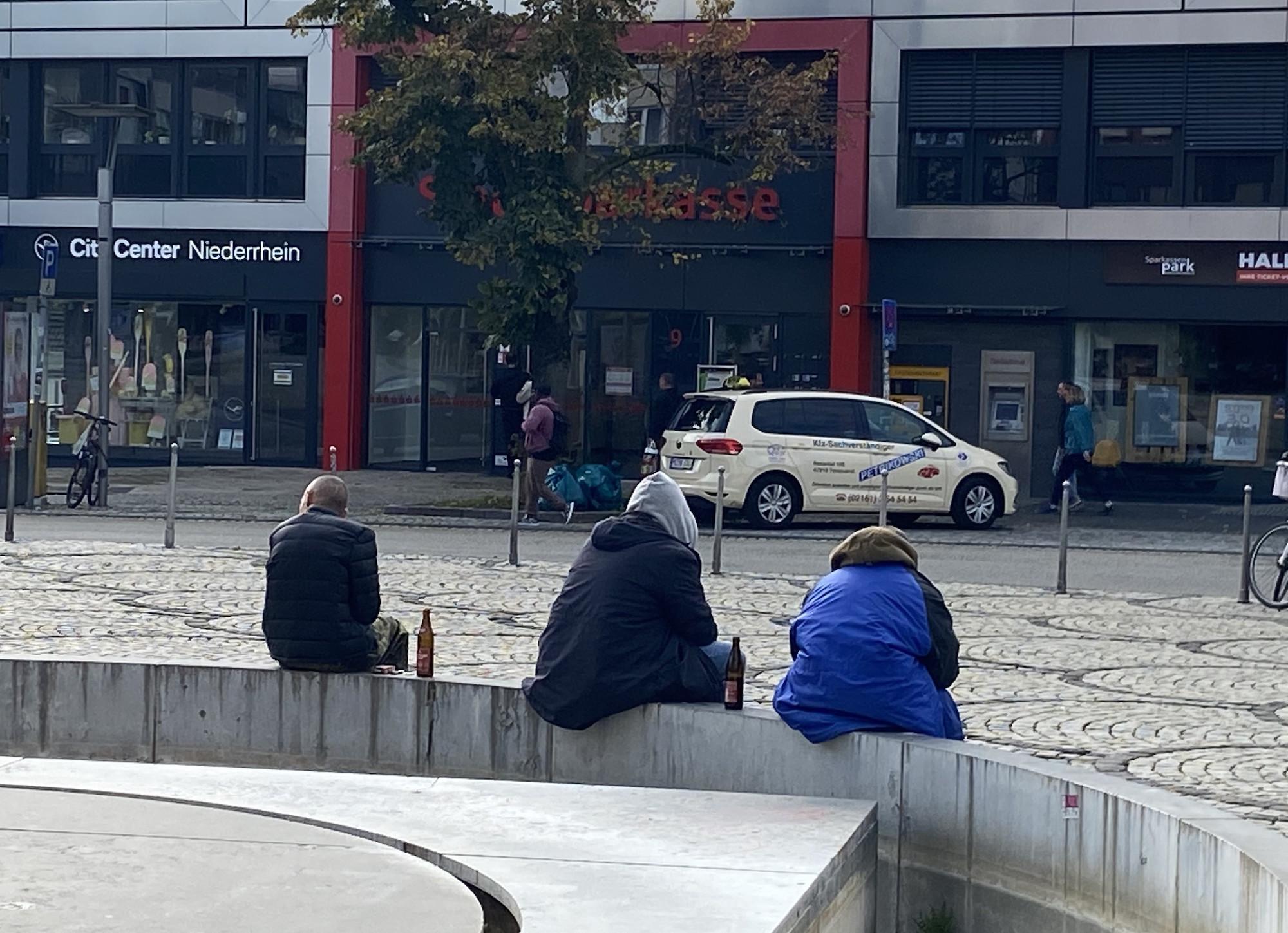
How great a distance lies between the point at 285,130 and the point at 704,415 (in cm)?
1137

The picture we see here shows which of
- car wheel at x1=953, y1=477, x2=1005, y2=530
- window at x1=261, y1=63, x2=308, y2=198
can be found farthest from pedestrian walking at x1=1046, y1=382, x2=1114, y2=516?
window at x1=261, y1=63, x2=308, y2=198

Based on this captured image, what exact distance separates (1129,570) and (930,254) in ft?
35.5

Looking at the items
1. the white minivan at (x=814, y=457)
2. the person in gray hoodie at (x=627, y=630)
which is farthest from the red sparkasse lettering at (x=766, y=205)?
the person in gray hoodie at (x=627, y=630)

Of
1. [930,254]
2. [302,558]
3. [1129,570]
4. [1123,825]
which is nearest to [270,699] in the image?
[302,558]

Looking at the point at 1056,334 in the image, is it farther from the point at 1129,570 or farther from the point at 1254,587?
the point at 1254,587

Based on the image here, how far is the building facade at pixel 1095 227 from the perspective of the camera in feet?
91.7

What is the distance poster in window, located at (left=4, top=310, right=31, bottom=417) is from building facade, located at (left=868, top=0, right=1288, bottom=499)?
12.0 meters

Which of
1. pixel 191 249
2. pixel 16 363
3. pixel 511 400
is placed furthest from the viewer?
pixel 191 249

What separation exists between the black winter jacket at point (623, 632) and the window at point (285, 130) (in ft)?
79.2

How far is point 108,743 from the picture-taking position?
30.0 feet

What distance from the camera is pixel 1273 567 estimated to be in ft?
51.7

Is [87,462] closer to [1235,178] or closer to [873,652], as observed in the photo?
[1235,178]

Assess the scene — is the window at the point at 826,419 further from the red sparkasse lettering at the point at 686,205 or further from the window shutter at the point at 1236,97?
the window shutter at the point at 1236,97

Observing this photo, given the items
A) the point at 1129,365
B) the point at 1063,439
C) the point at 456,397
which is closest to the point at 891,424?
Answer: the point at 1063,439
